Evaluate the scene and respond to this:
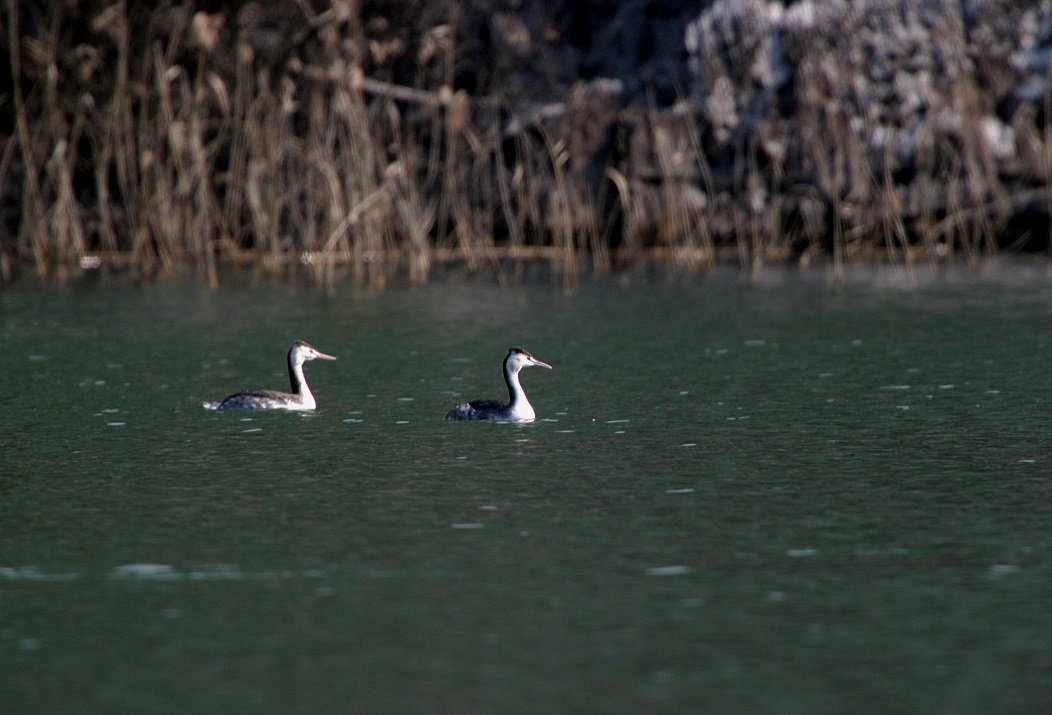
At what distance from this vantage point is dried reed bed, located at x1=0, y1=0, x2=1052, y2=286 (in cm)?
2083

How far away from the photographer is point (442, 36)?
24.0 metres

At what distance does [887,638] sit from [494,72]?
19976mm

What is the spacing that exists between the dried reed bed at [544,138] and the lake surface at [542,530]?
6627 millimetres

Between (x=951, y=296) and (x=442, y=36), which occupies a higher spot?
(x=442, y=36)

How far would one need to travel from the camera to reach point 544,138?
24516 millimetres

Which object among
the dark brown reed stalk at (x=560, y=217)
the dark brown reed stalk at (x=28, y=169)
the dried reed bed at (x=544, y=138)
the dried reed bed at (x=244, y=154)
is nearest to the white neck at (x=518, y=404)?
the dark brown reed stalk at (x=560, y=217)

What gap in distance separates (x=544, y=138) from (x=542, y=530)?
57.4 ft

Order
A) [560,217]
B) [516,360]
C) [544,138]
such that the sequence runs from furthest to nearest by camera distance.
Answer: [544,138]
[560,217]
[516,360]

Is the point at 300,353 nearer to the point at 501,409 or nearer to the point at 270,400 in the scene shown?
the point at 270,400

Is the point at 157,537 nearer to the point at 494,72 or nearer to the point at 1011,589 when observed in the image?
the point at 1011,589

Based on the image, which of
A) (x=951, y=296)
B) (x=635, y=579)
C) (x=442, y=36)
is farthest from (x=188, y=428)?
(x=442, y=36)

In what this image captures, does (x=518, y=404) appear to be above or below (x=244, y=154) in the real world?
Answer: below

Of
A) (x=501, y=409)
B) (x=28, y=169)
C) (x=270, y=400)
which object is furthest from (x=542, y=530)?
(x=28, y=169)

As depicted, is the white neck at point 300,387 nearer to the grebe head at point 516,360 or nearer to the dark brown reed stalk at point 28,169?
the grebe head at point 516,360
